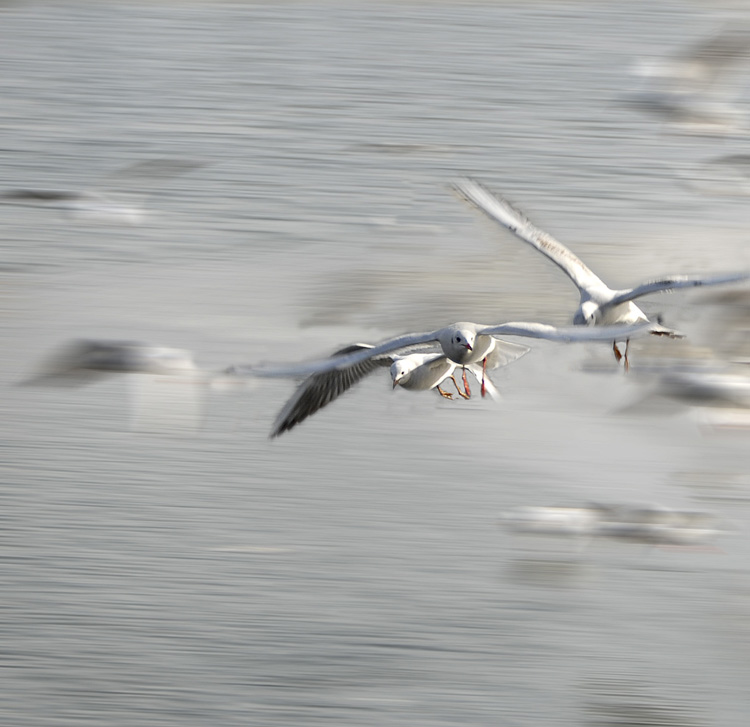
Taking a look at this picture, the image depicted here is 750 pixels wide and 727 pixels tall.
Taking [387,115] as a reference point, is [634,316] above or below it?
below

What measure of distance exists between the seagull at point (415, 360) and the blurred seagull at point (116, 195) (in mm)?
931

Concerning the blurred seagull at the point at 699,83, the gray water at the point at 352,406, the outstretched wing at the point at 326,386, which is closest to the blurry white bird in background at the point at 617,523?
the gray water at the point at 352,406

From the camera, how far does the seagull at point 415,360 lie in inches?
93.7

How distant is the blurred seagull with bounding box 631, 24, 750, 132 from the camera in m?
3.76

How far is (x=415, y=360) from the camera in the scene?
108 inches

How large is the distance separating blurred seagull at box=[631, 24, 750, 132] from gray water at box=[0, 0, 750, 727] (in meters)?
0.06

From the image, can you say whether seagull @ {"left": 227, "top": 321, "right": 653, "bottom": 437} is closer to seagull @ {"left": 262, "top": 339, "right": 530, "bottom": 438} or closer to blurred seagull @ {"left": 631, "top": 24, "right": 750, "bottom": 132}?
seagull @ {"left": 262, "top": 339, "right": 530, "bottom": 438}

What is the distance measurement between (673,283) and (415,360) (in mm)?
561

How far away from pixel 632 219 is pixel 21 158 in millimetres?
1721

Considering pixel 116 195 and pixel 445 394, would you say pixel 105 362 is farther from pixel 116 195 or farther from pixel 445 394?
pixel 445 394

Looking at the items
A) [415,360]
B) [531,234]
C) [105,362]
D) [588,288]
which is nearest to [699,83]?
[531,234]

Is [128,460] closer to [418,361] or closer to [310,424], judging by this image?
[310,424]

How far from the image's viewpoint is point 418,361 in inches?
109

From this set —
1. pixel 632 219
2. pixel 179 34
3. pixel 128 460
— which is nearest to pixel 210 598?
pixel 128 460
